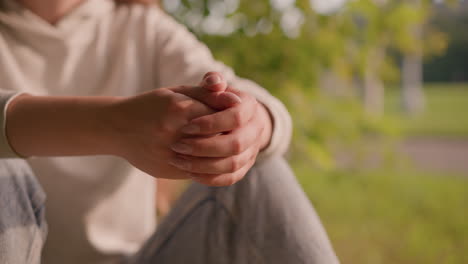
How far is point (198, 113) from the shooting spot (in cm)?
60

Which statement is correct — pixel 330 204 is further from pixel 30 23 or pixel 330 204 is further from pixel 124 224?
pixel 30 23

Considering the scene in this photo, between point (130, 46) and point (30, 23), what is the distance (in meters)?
0.19

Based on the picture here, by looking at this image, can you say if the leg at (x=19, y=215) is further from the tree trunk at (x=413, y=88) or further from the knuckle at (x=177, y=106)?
the tree trunk at (x=413, y=88)

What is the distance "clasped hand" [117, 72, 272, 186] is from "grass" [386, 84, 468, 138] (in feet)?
12.3

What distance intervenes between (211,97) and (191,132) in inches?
2.5

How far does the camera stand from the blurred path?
3990 mm

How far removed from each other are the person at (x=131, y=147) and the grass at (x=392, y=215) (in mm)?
946

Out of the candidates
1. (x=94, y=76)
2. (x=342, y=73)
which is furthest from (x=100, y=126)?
(x=342, y=73)

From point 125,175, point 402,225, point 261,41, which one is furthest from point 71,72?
point 402,225

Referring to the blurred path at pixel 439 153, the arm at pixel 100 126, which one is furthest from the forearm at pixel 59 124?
the blurred path at pixel 439 153

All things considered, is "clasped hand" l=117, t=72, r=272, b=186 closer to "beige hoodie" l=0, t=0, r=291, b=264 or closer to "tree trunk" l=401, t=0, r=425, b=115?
"beige hoodie" l=0, t=0, r=291, b=264

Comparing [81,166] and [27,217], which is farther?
[81,166]

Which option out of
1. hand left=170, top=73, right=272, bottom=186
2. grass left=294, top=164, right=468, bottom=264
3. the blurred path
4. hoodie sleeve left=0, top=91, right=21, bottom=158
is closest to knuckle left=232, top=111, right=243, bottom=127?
hand left=170, top=73, right=272, bottom=186

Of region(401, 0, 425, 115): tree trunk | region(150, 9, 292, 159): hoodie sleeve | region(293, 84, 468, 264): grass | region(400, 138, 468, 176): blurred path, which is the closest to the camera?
region(150, 9, 292, 159): hoodie sleeve
